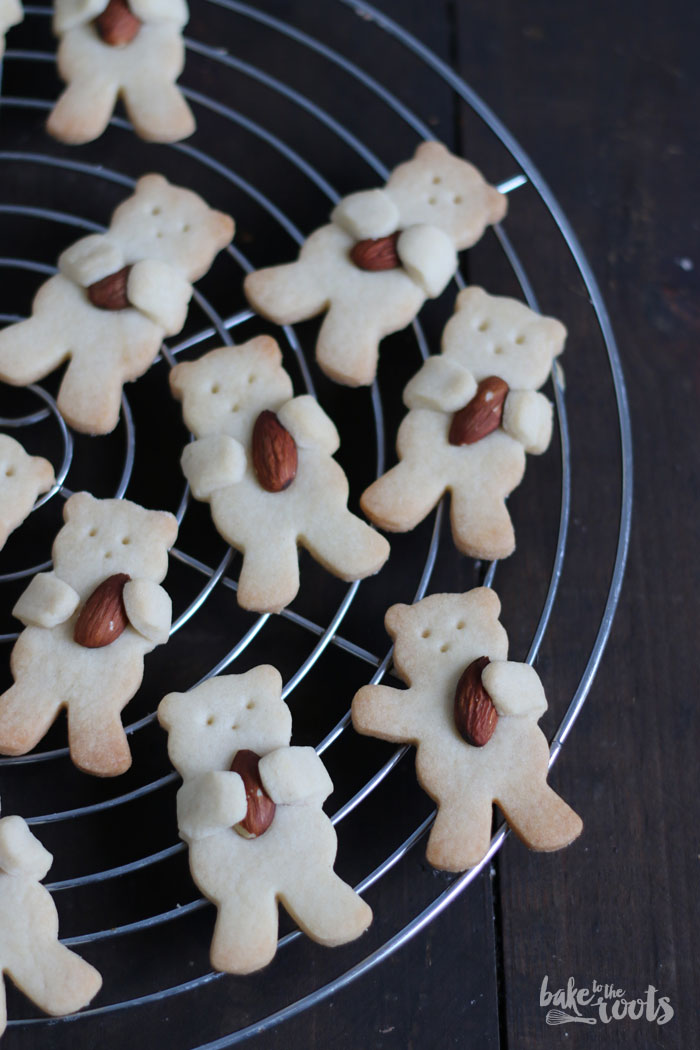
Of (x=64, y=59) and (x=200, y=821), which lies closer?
(x=200, y=821)

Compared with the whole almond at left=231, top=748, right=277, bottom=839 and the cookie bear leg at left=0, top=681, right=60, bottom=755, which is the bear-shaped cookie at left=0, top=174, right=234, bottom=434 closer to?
the cookie bear leg at left=0, top=681, right=60, bottom=755

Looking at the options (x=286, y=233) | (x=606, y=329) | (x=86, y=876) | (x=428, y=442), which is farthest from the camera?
(x=286, y=233)

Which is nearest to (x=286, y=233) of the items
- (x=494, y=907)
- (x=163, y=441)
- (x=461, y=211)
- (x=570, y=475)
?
(x=461, y=211)

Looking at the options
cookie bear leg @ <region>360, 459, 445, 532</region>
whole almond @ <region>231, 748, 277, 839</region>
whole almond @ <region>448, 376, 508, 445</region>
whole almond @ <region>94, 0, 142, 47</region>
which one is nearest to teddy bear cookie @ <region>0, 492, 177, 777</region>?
whole almond @ <region>231, 748, 277, 839</region>

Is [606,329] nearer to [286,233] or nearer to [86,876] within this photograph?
[286,233]

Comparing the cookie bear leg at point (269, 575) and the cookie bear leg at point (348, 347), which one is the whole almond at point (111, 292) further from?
the cookie bear leg at point (269, 575)
